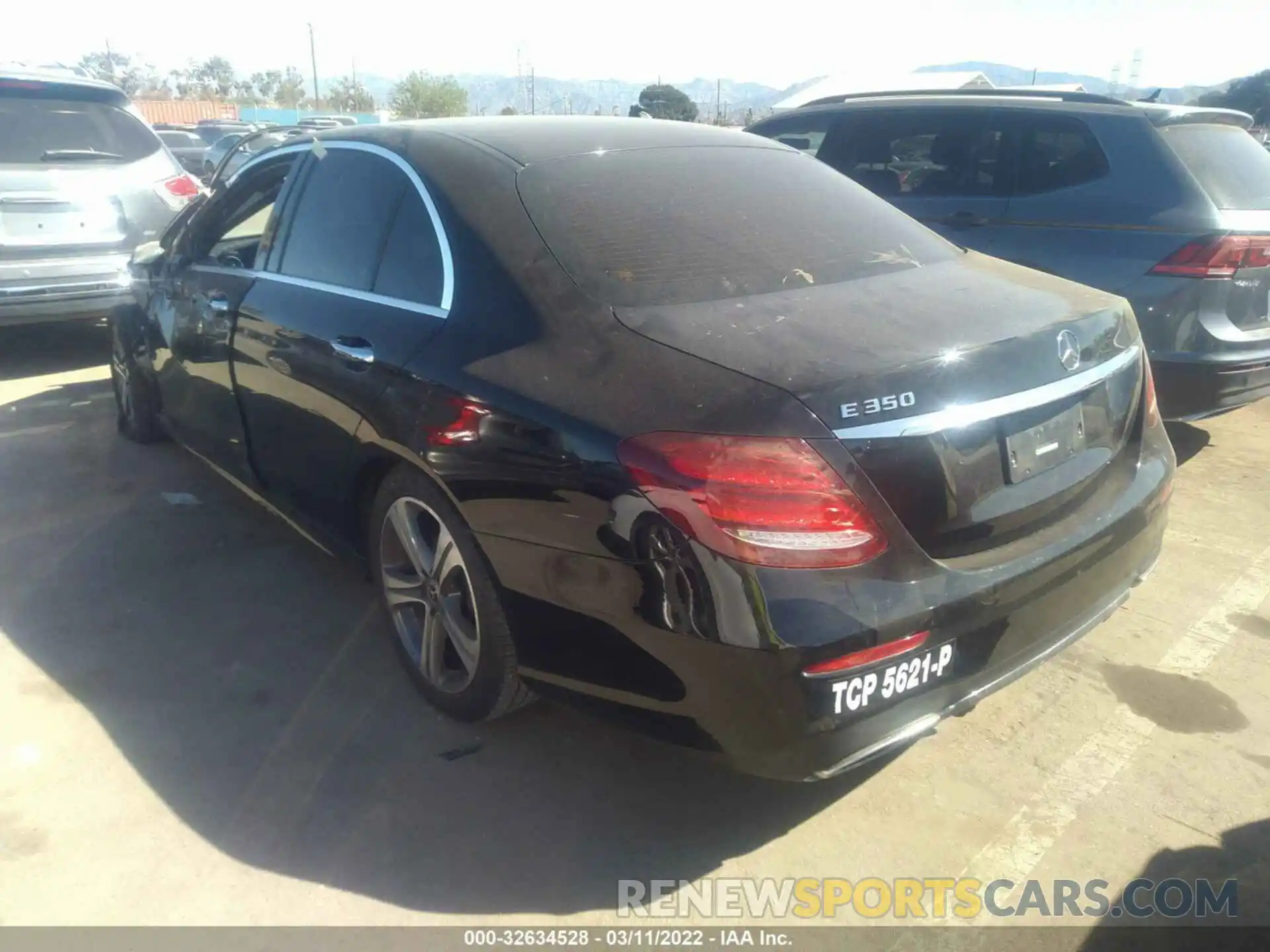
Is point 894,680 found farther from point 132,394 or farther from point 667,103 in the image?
point 667,103

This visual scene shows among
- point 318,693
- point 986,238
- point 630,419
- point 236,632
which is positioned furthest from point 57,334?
point 630,419

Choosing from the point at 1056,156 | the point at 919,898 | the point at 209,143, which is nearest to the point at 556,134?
the point at 919,898

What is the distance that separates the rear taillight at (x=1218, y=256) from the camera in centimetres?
438

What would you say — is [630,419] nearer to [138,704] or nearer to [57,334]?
[138,704]

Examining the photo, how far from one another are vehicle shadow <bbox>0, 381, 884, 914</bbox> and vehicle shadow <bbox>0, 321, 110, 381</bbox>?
338cm

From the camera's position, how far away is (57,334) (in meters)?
8.28

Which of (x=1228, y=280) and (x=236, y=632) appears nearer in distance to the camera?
(x=236, y=632)

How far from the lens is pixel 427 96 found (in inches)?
2422

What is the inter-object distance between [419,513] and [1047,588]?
1664 mm

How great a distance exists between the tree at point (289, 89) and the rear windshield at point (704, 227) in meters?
84.7

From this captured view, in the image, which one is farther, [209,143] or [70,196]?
[209,143]

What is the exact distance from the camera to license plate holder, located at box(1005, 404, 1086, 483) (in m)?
2.32

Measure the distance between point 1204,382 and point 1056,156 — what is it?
4.50ft

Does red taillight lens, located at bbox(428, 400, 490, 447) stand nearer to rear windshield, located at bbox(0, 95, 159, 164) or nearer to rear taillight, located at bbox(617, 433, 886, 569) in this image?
rear taillight, located at bbox(617, 433, 886, 569)
